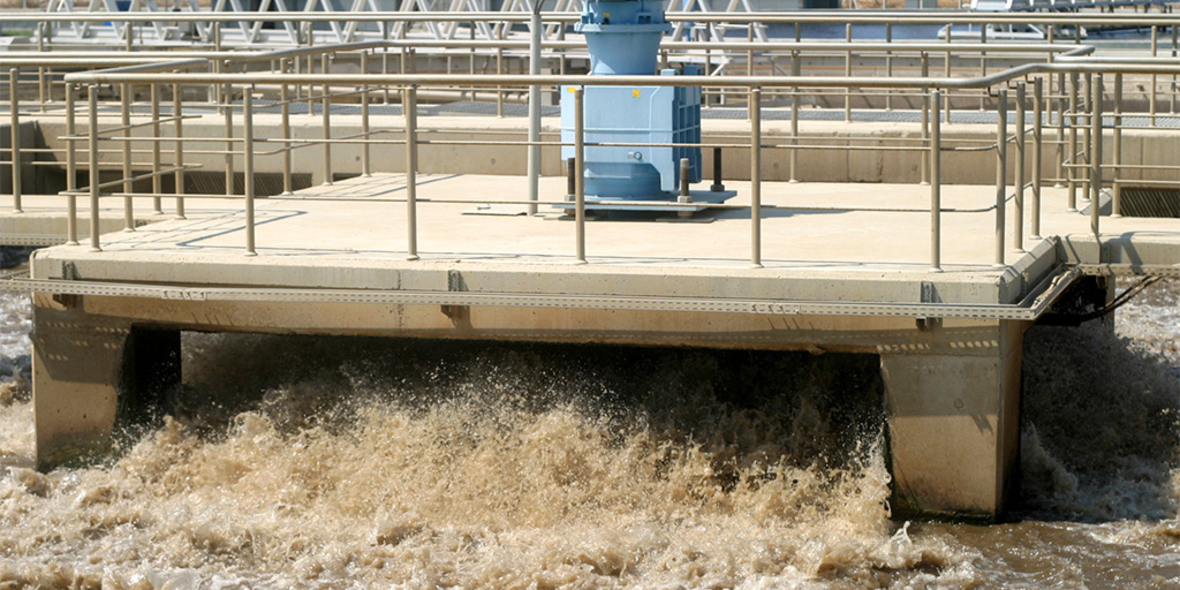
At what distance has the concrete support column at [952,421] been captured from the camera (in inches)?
305

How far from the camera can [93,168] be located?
27.3 ft

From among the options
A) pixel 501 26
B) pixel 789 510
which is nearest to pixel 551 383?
pixel 789 510

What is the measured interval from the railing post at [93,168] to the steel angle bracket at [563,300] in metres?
0.30

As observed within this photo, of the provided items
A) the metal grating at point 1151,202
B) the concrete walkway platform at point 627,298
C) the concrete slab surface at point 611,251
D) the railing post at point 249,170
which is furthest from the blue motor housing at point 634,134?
the metal grating at point 1151,202

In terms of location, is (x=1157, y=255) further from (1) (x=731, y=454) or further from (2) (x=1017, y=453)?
(1) (x=731, y=454)

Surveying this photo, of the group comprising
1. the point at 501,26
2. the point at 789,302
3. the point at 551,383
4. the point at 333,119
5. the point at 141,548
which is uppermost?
the point at 501,26

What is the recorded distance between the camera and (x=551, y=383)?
8836mm

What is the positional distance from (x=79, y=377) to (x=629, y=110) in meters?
3.58

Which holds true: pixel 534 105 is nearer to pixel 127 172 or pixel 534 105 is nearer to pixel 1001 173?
pixel 127 172

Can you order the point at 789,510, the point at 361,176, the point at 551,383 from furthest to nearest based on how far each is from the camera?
the point at 361,176, the point at 551,383, the point at 789,510

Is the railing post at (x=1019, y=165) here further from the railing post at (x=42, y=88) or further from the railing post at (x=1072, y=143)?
the railing post at (x=42, y=88)

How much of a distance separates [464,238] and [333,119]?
19.5 feet

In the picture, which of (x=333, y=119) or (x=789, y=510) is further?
(x=333, y=119)

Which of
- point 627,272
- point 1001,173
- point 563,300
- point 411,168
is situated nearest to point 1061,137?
point 1001,173
